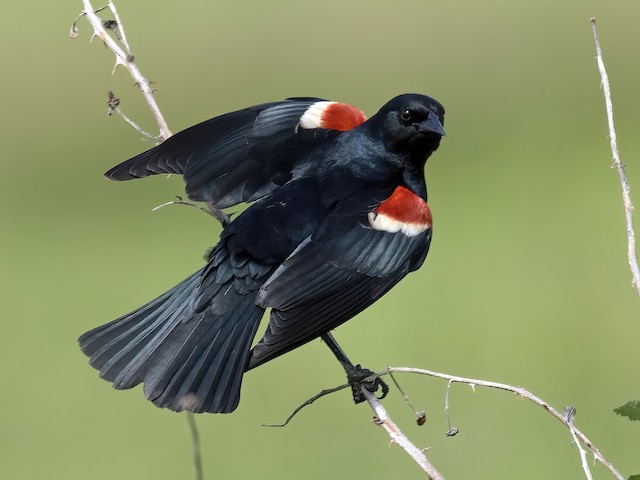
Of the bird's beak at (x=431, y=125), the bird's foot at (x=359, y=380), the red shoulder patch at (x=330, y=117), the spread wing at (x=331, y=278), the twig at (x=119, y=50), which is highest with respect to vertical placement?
the twig at (x=119, y=50)

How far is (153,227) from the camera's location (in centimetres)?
728

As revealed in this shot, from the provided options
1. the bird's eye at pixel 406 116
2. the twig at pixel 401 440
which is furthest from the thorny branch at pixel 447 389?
the bird's eye at pixel 406 116

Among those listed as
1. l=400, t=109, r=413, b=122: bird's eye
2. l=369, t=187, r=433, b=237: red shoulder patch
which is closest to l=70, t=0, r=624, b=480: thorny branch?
l=369, t=187, r=433, b=237: red shoulder patch

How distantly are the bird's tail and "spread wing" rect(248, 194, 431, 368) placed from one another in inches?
3.6

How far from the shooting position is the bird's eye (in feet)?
11.3

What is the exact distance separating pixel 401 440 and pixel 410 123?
124 centimetres

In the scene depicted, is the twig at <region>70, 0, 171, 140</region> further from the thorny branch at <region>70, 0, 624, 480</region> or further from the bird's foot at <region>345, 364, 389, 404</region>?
the bird's foot at <region>345, 364, 389, 404</region>

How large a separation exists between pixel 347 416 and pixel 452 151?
2879 mm

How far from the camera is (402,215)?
3.31 meters

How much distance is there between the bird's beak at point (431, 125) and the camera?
132 inches

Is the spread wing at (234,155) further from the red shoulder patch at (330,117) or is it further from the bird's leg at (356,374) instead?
the bird's leg at (356,374)

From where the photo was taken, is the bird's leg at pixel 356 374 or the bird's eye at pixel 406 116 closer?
the bird's leg at pixel 356 374

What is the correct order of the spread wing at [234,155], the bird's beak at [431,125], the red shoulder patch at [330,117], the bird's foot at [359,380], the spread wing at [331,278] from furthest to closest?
the red shoulder patch at [330,117] < the spread wing at [234,155] < the bird's beak at [431,125] < the bird's foot at [359,380] < the spread wing at [331,278]

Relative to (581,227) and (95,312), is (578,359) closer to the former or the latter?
(581,227)
